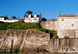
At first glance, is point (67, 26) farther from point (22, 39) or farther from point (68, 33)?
point (22, 39)

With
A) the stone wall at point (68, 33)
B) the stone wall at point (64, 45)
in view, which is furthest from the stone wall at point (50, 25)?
the stone wall at point (64, 45)

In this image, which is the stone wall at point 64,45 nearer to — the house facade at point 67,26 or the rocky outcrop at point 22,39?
the rocky outcrop at point 22,39

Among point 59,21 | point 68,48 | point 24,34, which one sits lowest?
point 68,48

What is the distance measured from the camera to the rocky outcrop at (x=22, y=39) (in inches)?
1866

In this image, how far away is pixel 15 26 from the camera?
58.0 m

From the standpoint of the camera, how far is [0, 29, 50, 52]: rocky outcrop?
156 ft

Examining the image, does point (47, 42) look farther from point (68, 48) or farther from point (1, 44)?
point (1, 44)

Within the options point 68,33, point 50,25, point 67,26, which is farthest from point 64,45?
point 50,25

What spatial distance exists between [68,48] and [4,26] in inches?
905

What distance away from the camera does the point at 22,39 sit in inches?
1943

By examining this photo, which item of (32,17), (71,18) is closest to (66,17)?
(71,18)

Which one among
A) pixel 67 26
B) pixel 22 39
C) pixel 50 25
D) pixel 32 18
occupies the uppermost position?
pixel 32 18

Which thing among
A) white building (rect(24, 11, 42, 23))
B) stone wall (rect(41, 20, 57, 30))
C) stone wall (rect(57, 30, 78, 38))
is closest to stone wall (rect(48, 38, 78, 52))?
stone wall (rect(57, 30, 78, 38))

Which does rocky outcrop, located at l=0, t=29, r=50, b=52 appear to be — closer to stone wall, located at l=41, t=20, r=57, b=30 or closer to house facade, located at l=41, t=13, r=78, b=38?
house facade, located at l=41, t=13, r=78, b=38
